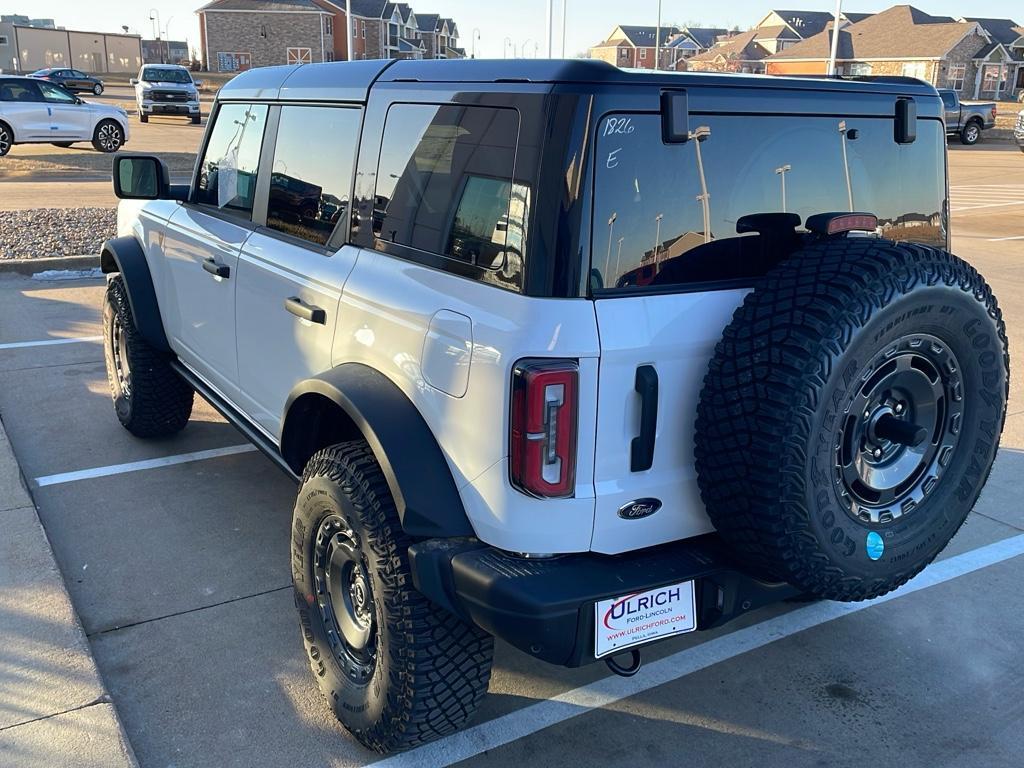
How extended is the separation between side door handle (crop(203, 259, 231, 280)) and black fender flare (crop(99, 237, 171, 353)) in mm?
910

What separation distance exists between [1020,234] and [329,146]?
1352 cm

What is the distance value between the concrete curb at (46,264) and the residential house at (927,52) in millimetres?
60245

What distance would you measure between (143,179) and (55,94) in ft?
59.8

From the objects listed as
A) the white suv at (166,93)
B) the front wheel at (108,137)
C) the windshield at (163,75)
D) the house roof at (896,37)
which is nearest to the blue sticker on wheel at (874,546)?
the front wheel at (108,137)

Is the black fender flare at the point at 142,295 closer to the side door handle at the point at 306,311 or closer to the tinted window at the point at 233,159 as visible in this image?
the tinted window at the point at 233,159

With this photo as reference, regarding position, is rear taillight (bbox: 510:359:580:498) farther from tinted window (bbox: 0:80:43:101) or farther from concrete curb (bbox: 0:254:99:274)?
tinted window (bbox: 0:80:43:101)

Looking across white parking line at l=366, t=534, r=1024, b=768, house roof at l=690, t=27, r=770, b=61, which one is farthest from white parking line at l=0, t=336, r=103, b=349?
house roof at l=690, t=27, r=770, b=61

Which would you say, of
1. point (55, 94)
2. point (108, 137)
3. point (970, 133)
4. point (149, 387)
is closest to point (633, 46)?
point (970, 133)

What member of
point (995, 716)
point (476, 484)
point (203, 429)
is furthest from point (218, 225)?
point (995, 716)

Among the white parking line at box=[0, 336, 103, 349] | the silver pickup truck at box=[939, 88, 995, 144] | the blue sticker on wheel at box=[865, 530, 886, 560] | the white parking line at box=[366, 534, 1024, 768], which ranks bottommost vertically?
the white parking line at box=[366, 534, 1024, 768]

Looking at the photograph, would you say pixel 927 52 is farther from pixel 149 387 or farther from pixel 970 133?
pixel 149 387

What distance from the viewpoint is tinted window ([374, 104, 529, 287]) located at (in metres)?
2.36

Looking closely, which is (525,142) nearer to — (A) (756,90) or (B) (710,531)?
(A) (756,90)

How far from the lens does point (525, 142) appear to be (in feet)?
7.61
